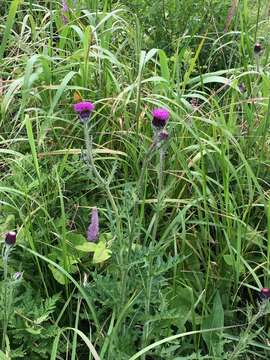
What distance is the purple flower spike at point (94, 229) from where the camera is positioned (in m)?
1.52

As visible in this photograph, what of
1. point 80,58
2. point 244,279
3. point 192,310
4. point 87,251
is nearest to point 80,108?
point 87,251

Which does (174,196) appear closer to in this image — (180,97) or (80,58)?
(180,97)

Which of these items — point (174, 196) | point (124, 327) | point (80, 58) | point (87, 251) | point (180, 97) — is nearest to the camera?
point (124, 327)

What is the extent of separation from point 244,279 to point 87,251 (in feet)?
1.34

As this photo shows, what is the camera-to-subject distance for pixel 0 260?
1.55 m

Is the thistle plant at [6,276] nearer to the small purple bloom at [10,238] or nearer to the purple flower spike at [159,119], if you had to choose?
the small purple bloom at [10,238]

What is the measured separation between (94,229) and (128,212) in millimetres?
195

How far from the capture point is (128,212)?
1.38m

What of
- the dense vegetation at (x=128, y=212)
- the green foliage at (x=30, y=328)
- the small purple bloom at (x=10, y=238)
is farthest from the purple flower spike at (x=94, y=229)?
the small purple bloom at (x=10, y=238)

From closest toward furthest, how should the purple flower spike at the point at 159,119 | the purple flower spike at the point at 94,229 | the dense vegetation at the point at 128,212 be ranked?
the purple flower spike at the point at 159,119 < the dense vegetation at the point at 128,212 < the purple flower spike at the point at 94,229

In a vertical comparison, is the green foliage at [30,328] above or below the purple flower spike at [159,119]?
below

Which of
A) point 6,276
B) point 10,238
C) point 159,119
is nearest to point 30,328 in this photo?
point 6,276

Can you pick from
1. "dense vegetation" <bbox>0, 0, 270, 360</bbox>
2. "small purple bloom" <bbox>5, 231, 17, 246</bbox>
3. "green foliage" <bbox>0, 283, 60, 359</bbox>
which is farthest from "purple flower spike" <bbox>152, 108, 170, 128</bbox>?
"green foliage" <bbox>0, 283, 60, 359</bbox>

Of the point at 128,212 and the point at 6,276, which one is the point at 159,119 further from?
the point at 6,276
